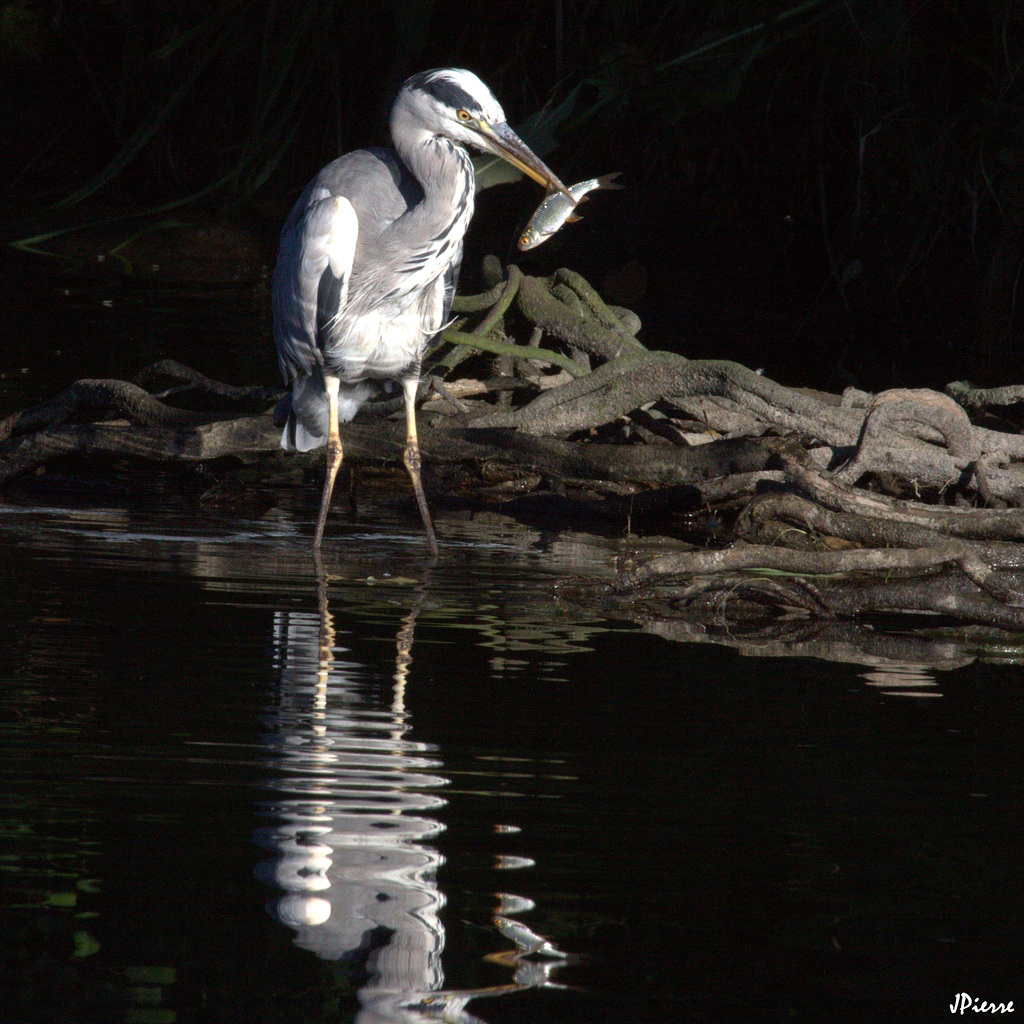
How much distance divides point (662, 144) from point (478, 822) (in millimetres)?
9363

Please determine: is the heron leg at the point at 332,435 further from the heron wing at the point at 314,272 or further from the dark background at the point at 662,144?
the dark background at the point at 662,144

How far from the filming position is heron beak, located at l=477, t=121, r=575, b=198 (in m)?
5.94

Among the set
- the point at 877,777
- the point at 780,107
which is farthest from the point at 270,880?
the point at 780,107

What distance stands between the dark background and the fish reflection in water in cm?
660

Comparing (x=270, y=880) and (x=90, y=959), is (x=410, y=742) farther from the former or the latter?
(x=90, y=959)

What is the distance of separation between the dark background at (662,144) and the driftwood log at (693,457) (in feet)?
9.33

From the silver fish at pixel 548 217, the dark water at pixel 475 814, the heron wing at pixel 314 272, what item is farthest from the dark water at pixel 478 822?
the silver fish at pixel 548 217

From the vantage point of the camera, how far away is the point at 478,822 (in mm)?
2965

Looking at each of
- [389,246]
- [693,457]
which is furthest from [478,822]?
[389,246]

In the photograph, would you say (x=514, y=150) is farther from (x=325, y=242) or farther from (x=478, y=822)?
(x=478, y=822)

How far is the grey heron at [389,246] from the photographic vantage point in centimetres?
605

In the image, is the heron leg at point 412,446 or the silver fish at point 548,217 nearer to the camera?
the heron leg at point 412,446

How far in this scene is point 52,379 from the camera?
29.3 ft

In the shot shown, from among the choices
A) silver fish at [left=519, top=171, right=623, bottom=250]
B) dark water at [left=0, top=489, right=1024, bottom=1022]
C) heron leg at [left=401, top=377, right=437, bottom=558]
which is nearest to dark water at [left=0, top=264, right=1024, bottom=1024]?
dark water at [left=0, top=489, right=1024, bottom=1022]
